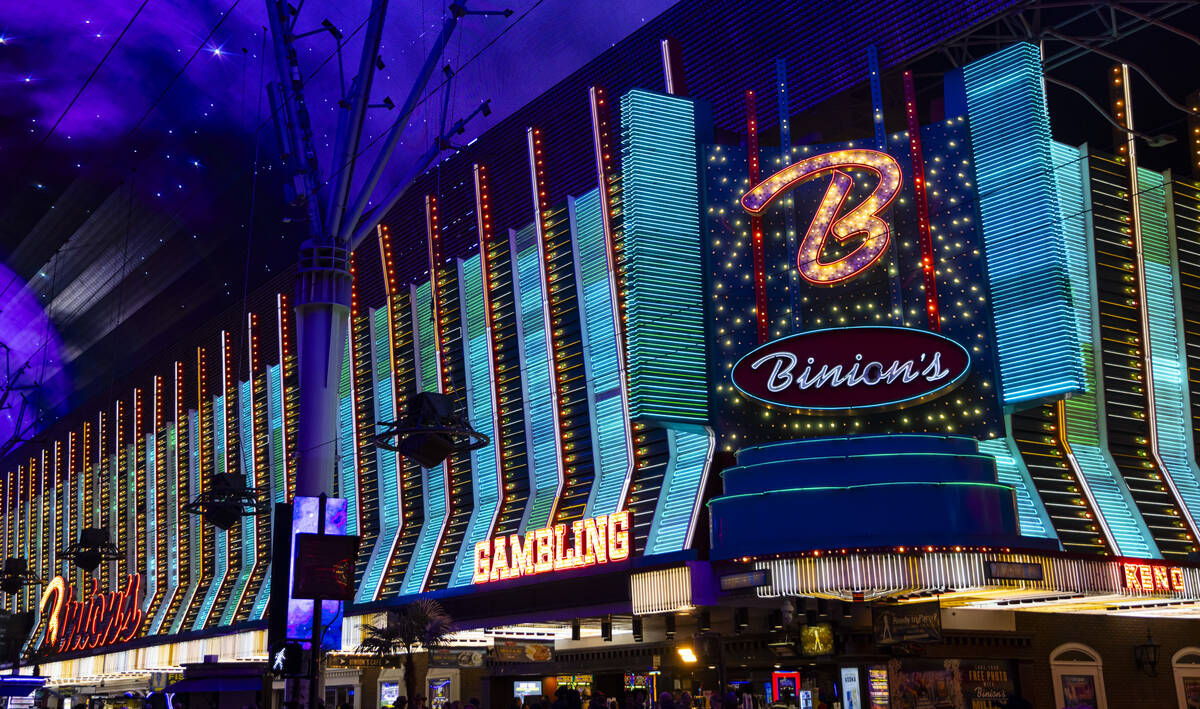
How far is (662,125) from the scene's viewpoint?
74.0 feet

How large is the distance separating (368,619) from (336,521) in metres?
10.2

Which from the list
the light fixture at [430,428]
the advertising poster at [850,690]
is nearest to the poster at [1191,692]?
the advertising poster at [850,690]

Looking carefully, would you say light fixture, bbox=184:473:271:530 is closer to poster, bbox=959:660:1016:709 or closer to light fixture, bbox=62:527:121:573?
light fixture, bbox=62:527:121:573

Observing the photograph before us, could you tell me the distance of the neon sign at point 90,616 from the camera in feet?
136

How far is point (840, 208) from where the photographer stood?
818 inches

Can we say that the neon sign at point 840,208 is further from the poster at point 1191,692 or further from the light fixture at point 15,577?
the light fixture at point 15,577

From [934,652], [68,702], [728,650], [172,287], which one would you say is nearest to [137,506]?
[172,287]

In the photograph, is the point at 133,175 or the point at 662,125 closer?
the point at 662,125

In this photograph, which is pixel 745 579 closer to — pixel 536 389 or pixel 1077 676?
pixel 1077 676

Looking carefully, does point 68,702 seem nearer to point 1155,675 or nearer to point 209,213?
point 209,213

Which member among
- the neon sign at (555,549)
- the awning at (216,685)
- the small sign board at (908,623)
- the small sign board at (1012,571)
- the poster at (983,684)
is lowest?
the poster at (983,684)

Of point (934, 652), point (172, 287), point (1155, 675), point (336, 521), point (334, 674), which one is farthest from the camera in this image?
point (172, 287)

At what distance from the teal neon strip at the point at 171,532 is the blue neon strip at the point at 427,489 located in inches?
622

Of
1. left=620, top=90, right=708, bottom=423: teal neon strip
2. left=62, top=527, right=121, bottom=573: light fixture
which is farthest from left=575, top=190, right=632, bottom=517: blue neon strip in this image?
left=62, top=527, right=121, bottom=573: light fixture
